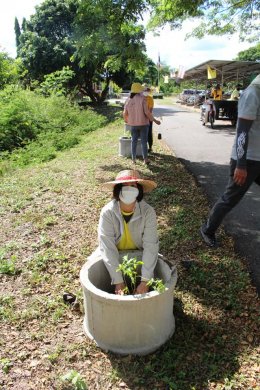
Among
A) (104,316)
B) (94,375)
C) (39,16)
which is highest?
(39,16)

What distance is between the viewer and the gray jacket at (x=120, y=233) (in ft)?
10.0

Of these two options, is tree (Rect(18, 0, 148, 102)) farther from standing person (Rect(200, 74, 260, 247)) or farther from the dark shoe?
the dark shoe

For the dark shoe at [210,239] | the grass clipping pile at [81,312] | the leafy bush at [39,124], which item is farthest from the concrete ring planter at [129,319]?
the leafy bush at [39,124]

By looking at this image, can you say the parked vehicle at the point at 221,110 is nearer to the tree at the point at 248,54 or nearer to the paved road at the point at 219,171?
the paved road at the point at 219,171

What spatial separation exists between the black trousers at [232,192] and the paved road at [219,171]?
506 millimetres

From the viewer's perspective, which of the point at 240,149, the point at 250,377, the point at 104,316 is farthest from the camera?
the point at 240,149

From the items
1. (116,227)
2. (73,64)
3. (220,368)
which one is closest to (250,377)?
(220,368)

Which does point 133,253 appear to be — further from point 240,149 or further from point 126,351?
point 240,149

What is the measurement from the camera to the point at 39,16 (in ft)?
77.9

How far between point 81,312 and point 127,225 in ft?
3.11

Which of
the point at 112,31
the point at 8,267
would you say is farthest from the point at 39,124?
the point at 8,267

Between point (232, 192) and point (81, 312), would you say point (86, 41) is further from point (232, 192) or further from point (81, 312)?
point (81, 312)

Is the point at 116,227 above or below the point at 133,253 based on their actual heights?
above

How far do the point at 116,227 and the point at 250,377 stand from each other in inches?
57.8
